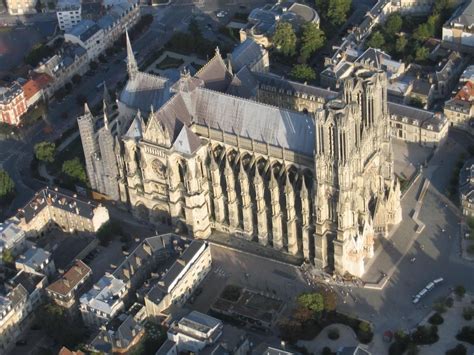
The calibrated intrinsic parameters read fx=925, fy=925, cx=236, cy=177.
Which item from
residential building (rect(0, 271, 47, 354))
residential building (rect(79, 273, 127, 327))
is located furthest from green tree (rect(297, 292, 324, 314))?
residential building (rect(0, 271, 47, 354))

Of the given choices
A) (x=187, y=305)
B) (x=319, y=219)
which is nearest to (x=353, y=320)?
(x=319, y=219)

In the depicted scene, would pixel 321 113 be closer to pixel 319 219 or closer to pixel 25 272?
pixel 319 219

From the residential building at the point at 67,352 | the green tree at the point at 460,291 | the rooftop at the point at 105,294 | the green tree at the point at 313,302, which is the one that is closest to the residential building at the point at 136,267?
the rooftop at the point at 105,294

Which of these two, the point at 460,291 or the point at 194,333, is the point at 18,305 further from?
the point at 460,291

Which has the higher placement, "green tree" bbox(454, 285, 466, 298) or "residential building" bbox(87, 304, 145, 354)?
"residential building" bbox(87, 304, 145, 354)

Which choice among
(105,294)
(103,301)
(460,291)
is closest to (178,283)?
(105,294)

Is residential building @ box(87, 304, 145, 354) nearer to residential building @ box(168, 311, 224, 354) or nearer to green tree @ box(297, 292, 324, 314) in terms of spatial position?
residential building @ box(168, 311, 224, 354)

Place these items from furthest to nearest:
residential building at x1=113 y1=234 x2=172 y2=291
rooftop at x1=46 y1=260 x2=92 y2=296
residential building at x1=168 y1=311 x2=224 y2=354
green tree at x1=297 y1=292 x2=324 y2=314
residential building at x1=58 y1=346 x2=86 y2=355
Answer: residential building at x1=113 y1=234 x2=172 y2=291, rooftop at x1=46 y1=260 x2=92 y2=296, green tree at x1=297 y1=292 x2=324 y2=314, residential building at x1=168 y1=311 x2=224 y2=354, residential building at x1=58 y1=346 x2=86 y2=355
